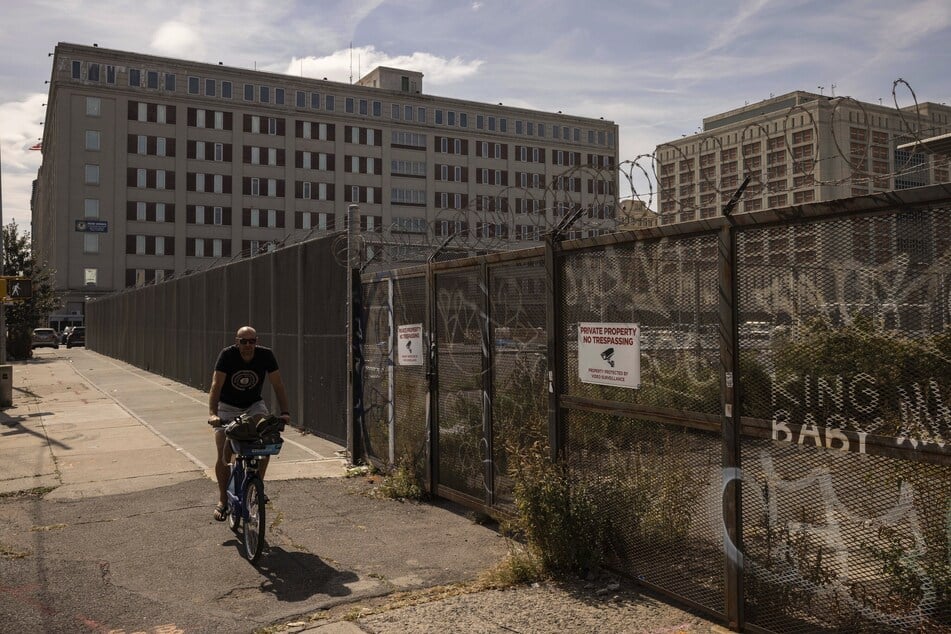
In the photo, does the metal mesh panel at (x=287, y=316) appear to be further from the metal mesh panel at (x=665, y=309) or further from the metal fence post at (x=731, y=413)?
the metal fence post at (x=731, y=413)

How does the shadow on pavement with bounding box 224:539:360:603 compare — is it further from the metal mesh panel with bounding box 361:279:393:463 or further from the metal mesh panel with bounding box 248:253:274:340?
the metal mesh panel with bounding box 248:253:274:340

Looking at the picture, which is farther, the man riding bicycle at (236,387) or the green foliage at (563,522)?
the man riding bicycle at (236,387)

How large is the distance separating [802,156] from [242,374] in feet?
16.1

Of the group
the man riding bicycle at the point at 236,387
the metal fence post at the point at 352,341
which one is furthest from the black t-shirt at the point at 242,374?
the metal fence post at the point at 352,341

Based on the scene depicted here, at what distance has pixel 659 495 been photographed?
5301mm

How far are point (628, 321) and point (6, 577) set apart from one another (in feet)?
15.2

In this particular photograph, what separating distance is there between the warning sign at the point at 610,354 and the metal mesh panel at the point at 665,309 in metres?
0.05

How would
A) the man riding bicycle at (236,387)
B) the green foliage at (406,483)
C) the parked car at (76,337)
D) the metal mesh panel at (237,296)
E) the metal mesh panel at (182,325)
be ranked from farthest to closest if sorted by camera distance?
the parked car at (76,337) < the metal mesh panel at (182,325) < the metal mesh panel at (237,296) < the green foliage at (406,483) < the man riding bicycle at (236,387)

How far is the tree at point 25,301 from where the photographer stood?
133 feet

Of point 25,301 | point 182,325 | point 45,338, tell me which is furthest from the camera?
point 45,338

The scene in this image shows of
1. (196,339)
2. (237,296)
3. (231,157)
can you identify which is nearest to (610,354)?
(237,296)

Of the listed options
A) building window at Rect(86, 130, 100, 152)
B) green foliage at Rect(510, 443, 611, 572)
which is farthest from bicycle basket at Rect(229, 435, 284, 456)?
building window at Rect(86, 130, 100, 152)

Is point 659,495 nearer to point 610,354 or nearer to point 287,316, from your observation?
point 610,354

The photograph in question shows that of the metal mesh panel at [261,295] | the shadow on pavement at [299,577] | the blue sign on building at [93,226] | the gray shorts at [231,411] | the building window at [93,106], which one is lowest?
the shadow on pavement at [299,577]
